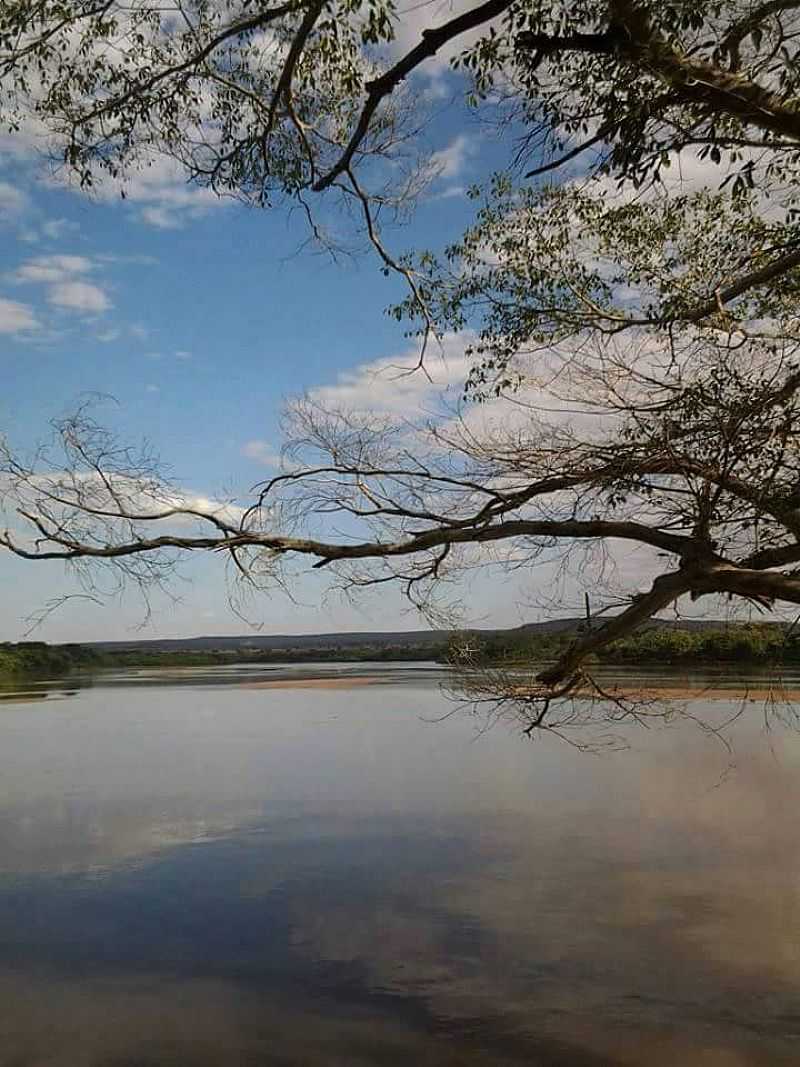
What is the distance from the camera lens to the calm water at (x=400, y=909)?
4703 mm

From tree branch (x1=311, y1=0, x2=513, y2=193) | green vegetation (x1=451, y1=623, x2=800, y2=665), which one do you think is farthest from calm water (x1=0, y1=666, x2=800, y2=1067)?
tree branch (x1=311, y1=0, x2=513, y2=193)

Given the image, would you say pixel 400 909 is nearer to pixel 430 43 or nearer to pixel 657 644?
pixel 657 644

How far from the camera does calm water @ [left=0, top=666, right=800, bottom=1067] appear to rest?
4703 millimetres

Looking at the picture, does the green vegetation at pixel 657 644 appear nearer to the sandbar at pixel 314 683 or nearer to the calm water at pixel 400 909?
the calm water at pixel 400 909

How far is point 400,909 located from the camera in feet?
21.5

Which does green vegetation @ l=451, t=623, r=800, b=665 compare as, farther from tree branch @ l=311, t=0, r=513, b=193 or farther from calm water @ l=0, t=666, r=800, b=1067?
tree branch @ l=311, t=0, r=513, b=193

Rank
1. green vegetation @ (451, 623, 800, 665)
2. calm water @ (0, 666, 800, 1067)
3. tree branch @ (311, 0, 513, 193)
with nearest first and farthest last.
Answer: tree branch @ (311, 0, 513, 193)
calm water @ (0, 666, 800, 1067)
green vegetation @ (451, 623, 800, 665)

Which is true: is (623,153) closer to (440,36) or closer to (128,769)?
(440,36)

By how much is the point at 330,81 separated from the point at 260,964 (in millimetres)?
4516

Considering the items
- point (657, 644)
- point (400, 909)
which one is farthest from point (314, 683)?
point (657, 644)

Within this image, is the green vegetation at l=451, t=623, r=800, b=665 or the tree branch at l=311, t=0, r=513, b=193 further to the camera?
the green vegetation at l=451, t=623, r=800, b=665

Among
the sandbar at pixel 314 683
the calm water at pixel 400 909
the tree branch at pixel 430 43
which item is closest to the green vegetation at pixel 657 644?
the calm water at pixel 400 909

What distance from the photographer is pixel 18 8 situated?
403 cm

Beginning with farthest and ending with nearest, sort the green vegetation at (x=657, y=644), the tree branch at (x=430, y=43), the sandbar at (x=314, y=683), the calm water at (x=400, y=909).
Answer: the sandbar at (x=314, y=683)
the green vegetation at (x=657, y=644)
the calm water at (x=400, y=909)
the tree branch at (x=430, y=43)
